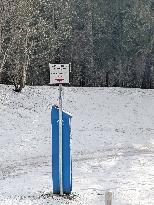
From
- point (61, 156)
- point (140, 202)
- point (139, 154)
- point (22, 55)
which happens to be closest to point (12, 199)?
point (61, 156)

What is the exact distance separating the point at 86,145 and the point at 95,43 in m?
19.6

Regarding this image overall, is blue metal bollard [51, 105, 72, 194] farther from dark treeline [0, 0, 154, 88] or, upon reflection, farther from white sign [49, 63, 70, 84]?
dark treeline [0, 0, 154, 88]

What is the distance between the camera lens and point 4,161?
50.8 ft

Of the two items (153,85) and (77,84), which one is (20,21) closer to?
(77,84)

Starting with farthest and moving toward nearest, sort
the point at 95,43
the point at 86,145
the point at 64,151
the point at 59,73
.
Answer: the point at 95,43 → the point at 86,145 → the point at 64,151 → the point at 59,73

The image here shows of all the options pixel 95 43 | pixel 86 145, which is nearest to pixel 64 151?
pixel 86 145

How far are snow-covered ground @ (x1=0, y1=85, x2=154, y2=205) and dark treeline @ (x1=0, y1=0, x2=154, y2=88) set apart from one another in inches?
171

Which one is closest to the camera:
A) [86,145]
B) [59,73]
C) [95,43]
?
[59,73]

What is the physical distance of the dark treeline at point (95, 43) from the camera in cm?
3216

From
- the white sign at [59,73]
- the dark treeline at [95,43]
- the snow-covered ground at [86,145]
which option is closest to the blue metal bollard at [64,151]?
the snow-covered ground at [86,145]

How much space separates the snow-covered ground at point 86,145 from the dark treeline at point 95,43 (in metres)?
4.35

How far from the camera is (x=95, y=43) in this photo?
122 ft

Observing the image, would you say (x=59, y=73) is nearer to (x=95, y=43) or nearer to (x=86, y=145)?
(x=86, y=145)

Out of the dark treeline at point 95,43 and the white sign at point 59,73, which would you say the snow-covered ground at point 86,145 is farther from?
the dark treeline at point 95,43
